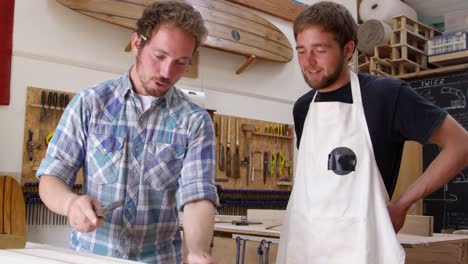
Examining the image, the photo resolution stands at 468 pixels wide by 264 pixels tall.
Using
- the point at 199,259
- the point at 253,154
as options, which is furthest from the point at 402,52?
the point at 199,259

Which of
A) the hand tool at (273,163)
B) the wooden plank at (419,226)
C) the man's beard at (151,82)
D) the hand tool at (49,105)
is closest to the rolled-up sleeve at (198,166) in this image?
the man's beard at (151,82)

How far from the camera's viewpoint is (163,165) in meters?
1.55

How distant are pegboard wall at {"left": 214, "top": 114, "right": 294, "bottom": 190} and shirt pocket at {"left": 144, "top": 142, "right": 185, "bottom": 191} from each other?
324cm

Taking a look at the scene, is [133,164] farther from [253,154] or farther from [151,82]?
[253,154]

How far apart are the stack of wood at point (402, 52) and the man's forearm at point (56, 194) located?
522 cm

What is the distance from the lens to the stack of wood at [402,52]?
605 cm

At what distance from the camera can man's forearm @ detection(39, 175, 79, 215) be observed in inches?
53.4

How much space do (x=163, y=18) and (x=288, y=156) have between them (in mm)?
4151

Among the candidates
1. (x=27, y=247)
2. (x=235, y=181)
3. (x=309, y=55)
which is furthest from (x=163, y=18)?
(x=235, y=181)

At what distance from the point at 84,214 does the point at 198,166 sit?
403mm

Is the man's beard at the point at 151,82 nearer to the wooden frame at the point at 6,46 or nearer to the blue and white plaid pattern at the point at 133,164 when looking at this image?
the blue and white plaid pattern at the point at 133,164

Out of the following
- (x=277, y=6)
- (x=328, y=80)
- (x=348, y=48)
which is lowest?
(x=328, y=80)

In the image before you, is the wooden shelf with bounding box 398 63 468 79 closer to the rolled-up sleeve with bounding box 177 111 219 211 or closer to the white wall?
the white wall

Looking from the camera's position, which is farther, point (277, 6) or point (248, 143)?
point (277, 6)
